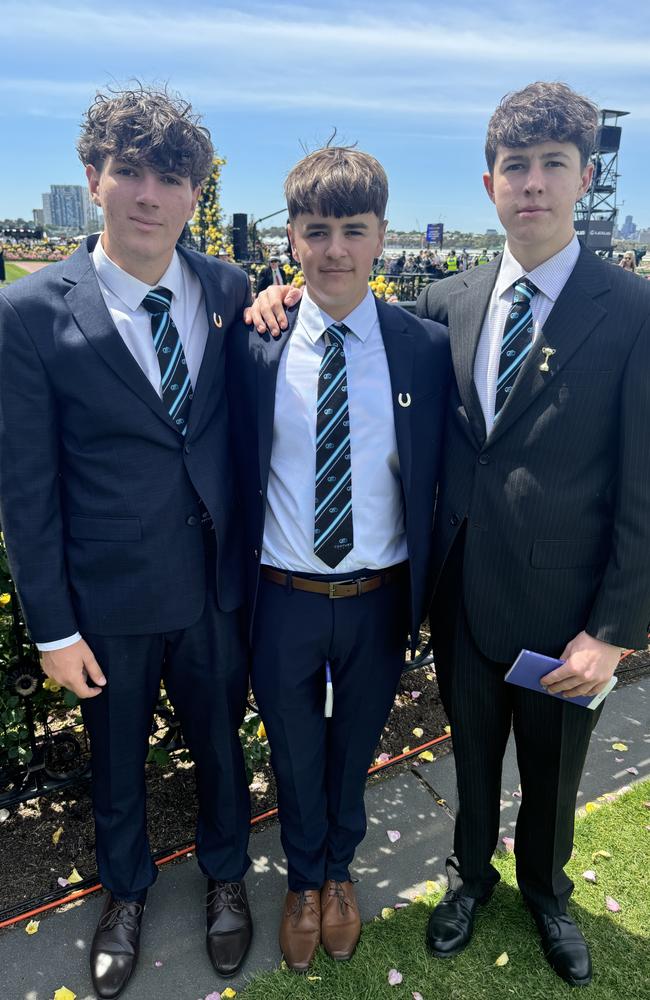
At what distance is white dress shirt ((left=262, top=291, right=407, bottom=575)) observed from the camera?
7.24ft

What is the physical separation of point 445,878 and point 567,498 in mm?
1678

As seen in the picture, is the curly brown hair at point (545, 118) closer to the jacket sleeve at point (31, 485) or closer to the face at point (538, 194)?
the face at point (538, 194)

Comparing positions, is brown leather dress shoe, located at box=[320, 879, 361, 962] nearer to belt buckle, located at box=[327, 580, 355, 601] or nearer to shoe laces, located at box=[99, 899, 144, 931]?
shoe laces, located at box=[99, 899, 144, 931]

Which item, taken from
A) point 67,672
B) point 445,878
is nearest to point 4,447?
point 67,672

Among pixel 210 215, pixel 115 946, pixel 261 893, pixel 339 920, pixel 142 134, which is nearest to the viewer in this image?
pixel 142 134

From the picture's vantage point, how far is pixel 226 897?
2.58 metres

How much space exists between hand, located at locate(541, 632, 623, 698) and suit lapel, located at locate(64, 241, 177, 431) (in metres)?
1.40

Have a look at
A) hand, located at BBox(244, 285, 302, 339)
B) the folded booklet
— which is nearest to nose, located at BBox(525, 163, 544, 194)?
hand, located at BBox(244, 285, 302, 339)

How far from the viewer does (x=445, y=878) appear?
9.29ft

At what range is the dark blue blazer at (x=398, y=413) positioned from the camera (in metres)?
2.21

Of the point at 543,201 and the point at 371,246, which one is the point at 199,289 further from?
the point at 543,201

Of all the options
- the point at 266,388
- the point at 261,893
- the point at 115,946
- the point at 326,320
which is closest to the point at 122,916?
the point at 115,946

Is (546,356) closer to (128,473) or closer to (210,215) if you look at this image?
(128,473)

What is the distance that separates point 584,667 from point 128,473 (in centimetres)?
146
